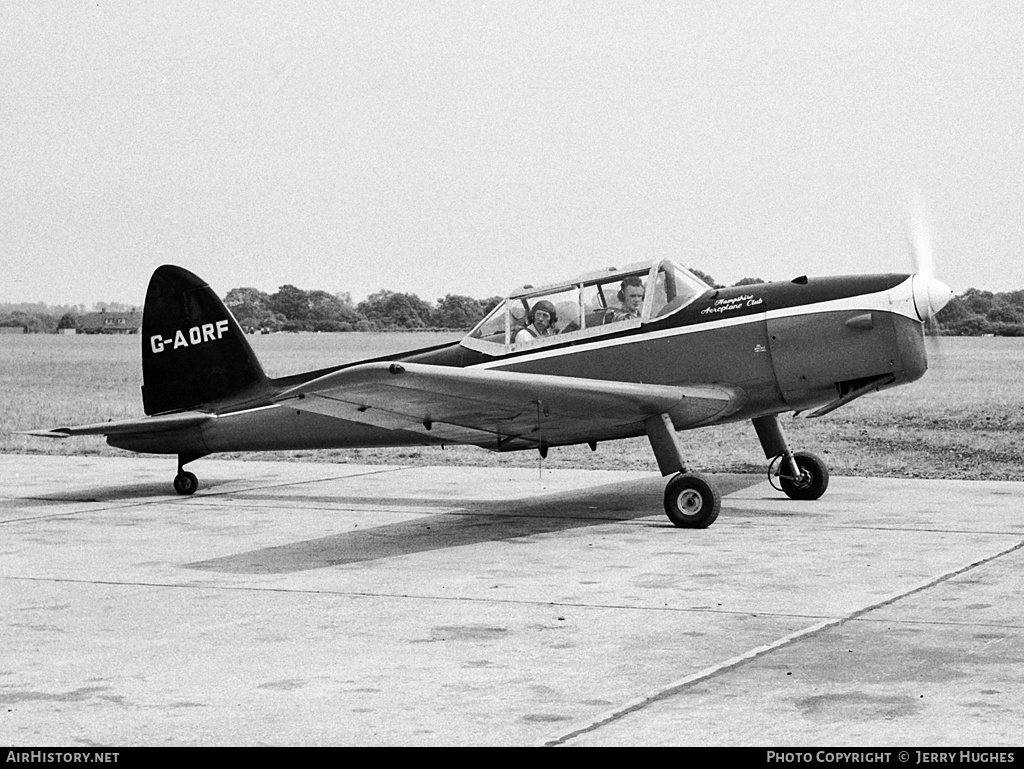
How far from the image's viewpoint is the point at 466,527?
1043 cm

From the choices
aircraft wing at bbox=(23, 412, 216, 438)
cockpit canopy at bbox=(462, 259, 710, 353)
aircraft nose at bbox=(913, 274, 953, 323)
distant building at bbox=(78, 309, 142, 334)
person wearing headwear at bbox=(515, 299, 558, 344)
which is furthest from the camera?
distant building at bbox=(78, 309, 142, 334)

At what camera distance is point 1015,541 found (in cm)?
910

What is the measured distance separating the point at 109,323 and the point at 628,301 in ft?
420

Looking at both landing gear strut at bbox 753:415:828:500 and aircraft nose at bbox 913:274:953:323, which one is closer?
aircraft nose at bbox 913:274:953:323

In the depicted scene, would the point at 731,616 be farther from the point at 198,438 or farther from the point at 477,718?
the point at 198,438

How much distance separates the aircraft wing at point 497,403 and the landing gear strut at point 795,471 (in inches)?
46.9

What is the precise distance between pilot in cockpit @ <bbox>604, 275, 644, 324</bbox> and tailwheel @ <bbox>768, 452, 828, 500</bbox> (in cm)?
205

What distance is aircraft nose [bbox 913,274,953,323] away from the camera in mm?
10461

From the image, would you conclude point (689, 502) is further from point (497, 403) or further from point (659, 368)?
point (497, 403)

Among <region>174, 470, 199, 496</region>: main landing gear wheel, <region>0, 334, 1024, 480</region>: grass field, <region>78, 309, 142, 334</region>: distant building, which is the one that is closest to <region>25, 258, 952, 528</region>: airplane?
<region>174, 470, 199, 496</region>: main landing gear wheel

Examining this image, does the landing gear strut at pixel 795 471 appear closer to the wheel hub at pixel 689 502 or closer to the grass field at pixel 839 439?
the grass field at pixel 839 439

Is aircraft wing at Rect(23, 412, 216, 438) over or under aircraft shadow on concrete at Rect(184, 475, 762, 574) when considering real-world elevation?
over

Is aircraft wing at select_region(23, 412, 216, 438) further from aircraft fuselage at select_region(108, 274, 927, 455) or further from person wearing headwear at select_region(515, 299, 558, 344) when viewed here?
person wearing headwear at select_region(515, 299, 558, 344)
